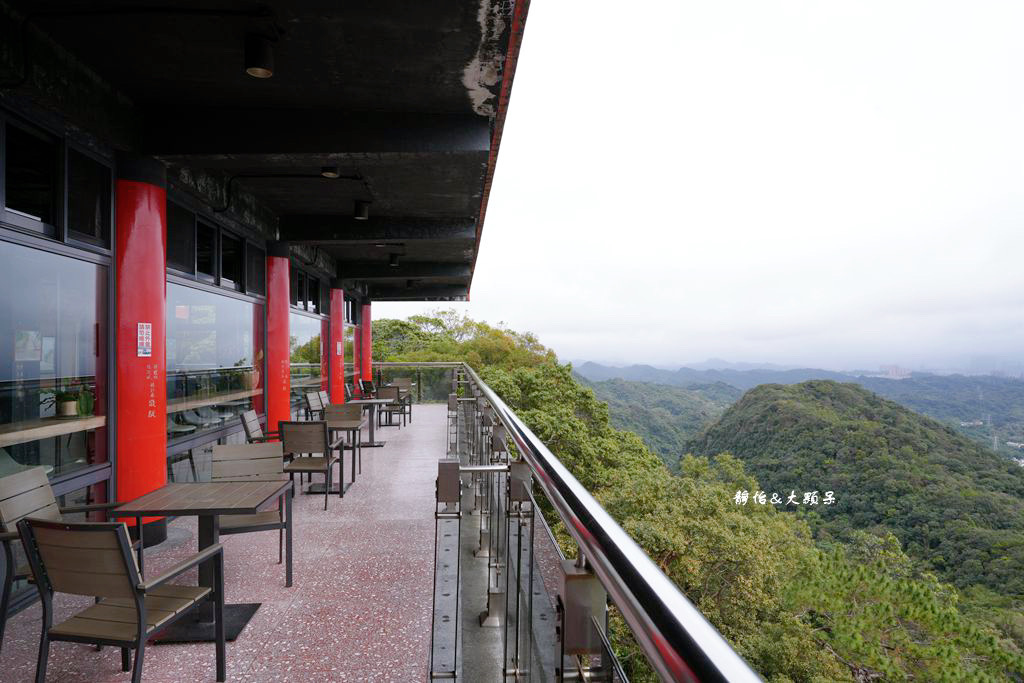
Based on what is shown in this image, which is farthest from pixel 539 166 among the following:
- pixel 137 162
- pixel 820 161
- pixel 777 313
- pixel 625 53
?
pixel 137 162

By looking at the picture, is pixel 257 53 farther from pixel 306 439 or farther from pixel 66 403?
pixel 306 439

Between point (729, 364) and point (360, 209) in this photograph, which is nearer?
point (360, 209)

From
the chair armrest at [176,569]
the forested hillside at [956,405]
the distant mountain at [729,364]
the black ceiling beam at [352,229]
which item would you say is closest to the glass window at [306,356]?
the black ceiling beam at [352,229]

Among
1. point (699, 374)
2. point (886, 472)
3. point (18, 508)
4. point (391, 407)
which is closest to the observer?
point (18, 508)

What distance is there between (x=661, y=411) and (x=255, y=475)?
61245mm

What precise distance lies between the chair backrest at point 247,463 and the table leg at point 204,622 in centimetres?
63

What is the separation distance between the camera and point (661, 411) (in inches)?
2457

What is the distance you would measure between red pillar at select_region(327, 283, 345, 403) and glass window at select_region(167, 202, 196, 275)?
21.4ft

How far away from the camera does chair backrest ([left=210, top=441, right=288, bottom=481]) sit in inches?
143

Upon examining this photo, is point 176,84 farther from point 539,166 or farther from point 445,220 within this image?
point 539,166

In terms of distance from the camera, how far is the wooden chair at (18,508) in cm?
249

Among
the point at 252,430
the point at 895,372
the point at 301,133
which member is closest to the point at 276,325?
the point at 252,430

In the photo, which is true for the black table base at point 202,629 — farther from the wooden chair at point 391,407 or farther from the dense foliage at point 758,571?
the dense foliage at point 758,571

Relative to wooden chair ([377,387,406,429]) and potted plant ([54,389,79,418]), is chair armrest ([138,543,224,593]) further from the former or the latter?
wooden chair ([377,387,406,429])
